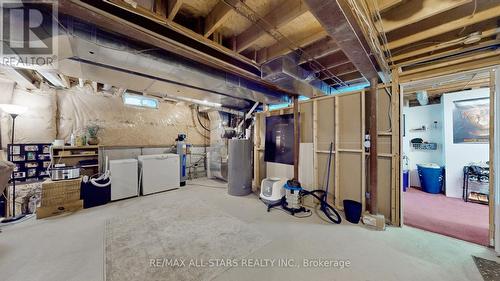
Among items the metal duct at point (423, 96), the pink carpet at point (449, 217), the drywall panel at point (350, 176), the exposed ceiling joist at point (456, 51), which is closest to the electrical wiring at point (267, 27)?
the exposed ceiling joist at point (456, 51)

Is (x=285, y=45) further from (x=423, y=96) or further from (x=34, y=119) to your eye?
(x=34, y=119)

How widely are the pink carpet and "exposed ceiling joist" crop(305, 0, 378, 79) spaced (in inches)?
113

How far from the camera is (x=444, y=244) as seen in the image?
2250 millimetres

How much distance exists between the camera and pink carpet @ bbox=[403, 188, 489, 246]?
251cm

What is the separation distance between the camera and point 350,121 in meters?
3.24

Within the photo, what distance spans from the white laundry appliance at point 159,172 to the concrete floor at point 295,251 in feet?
4.32

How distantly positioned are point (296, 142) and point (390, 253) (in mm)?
2284

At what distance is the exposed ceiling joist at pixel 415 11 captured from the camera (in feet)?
5.40

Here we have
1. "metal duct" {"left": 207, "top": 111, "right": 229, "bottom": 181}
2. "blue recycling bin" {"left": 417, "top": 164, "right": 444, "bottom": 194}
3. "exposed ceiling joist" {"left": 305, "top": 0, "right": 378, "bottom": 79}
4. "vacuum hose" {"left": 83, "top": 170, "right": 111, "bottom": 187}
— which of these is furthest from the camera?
"metal duct" {"left": 207, "top": 111, "right": 229, "bottom": 181}

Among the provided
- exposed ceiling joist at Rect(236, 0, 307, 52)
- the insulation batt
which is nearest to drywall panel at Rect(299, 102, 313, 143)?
exposed ceiling joist at Rect(236, 0, 307, 52)

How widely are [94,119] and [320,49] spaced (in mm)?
5338

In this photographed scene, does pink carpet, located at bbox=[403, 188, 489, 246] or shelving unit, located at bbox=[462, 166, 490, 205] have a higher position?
shelving unit, located at bbox=[462, 166, 490, 205]

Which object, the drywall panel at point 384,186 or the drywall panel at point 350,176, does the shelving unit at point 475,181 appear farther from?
the drywall panel at point 350,176

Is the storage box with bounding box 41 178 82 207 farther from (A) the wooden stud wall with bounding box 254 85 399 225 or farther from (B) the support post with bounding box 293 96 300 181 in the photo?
(A) the wooden stud wall with bounding box 254 85 399 225
